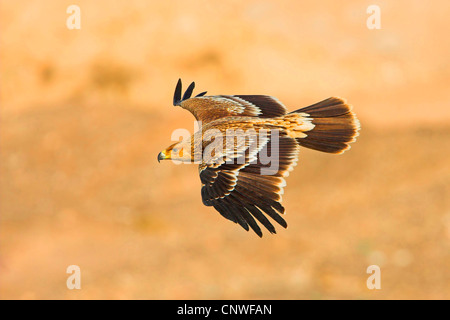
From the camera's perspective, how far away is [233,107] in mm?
7859

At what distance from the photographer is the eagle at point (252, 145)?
604 cm

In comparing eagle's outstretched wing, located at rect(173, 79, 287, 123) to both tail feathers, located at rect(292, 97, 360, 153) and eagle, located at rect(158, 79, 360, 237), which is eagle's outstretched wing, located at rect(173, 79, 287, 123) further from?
tail feathers, located at rect(292, 97, 360, 153)

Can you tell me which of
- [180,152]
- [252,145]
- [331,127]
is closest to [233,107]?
[180,152]

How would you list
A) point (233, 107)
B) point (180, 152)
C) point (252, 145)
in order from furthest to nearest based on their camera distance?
point (233, 107) < point (180, 152) < point (252, 145)

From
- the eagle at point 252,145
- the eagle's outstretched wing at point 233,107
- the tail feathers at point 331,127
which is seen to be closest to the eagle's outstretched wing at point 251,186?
the eagle at point 252,145

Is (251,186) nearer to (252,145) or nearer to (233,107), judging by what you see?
(252,145)

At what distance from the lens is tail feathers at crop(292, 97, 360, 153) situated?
719 centimetres

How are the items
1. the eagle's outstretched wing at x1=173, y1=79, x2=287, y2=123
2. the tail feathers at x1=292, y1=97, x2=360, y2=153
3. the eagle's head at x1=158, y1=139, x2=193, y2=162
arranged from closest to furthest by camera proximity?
the eagle's head at x1=158, y1=139, x2=193, y2=162 < the tail feathers at x1=292, y1=97, x2=360, y2=153 < the eagle's outstretched wing at x1=173, y1=79, x2=287, y2=123

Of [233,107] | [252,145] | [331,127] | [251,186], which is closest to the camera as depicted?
[251,186]


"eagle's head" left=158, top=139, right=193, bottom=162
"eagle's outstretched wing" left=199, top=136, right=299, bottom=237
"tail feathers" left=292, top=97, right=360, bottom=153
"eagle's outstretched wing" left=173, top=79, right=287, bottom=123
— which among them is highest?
"eagle's outstretched wing" left=173, top=79, right=287, bottom=123

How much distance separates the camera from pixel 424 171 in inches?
663

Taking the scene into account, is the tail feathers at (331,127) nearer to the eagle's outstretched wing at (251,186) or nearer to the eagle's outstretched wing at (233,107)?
the eagle's outstretched wing at (233,107)

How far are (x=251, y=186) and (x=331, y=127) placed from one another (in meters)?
1.66

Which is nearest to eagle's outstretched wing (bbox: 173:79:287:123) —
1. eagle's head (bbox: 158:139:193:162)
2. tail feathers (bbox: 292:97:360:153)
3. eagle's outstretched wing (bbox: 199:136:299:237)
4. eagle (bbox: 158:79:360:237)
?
eagle (bbox: 158:79:360:237)
